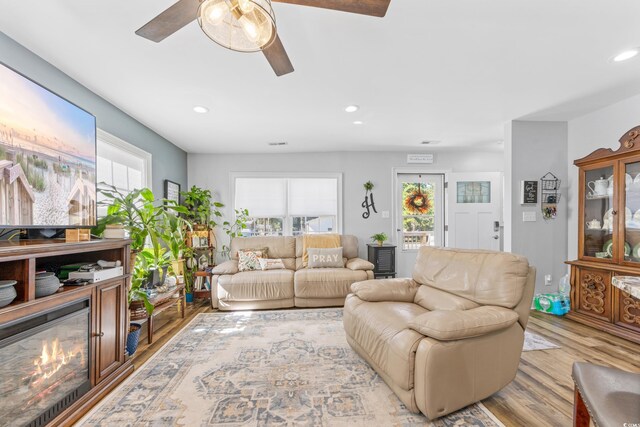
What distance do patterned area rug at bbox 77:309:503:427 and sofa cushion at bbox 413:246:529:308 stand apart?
26.7 inches

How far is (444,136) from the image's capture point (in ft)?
13.6

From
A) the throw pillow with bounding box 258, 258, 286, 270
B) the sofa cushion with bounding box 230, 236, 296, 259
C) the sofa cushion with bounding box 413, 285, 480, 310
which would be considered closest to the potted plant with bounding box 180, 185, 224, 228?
the sofa cushion with bounding box 230, 236, 296, 259

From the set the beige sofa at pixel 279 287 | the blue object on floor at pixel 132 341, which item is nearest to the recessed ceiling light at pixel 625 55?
the beige sofa at pixel 279 287

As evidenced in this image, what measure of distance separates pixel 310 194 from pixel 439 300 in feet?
10.4

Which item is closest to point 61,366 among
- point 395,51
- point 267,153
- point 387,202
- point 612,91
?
point 395,51

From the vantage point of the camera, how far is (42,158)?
1680 millimetres

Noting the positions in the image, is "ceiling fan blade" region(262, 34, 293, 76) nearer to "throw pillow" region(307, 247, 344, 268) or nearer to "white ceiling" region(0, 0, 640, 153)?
"white ceiling" region(0, 0, 640, 153)

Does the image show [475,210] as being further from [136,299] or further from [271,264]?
[136,299]

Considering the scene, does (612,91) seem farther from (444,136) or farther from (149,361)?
(149,361)

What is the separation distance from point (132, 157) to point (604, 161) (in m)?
5.22

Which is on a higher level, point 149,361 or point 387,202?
point 387,202

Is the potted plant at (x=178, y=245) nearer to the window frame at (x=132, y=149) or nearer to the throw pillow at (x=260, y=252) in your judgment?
the window frame at (x=132, y=149)

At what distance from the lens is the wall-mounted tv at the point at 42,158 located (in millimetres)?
1495

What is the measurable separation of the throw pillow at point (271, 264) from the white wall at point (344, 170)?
1.26 metres
